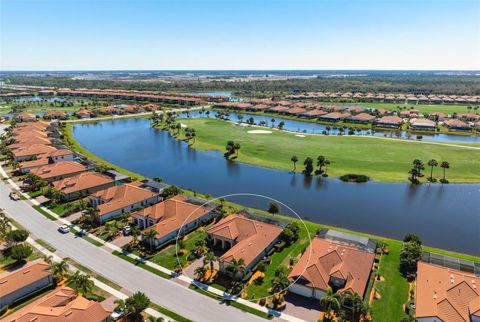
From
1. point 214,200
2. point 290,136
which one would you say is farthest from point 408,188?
point 290,136

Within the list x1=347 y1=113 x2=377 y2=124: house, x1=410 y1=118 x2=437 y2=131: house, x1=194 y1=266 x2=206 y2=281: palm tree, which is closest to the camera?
x1=194 y1=266 x2=206 y2=281: palm tree

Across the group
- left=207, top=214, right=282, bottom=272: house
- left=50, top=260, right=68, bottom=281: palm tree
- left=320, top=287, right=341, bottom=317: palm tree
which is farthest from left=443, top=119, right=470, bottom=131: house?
left=50, top=260, right=68, bottom=281: palm tree

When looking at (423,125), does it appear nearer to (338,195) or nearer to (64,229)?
(338,195)

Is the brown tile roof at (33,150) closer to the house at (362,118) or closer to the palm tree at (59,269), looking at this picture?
the palm tree at (59,269)

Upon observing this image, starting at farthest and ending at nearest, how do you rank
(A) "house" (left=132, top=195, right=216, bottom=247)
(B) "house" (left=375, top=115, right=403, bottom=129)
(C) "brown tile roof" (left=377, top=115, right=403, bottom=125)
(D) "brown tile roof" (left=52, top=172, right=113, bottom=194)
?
(C) "brown tile roof" (left=377, top=115, right=403, bottom=125) < (B) "house" (left=375, top=115, right=403, bottom=129) < (D) "brown tile roof" (left=52, top=172, right=113, bottom=194) < (A) "house" (left=132, top=195, right=216, bottom=247)

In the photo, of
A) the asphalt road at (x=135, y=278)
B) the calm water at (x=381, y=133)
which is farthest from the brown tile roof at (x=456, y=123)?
the asphalt road at (x=135, y=278)

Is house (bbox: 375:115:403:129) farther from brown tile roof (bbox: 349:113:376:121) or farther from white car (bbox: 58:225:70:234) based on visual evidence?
white car (bbox: 58:225:70:234)
